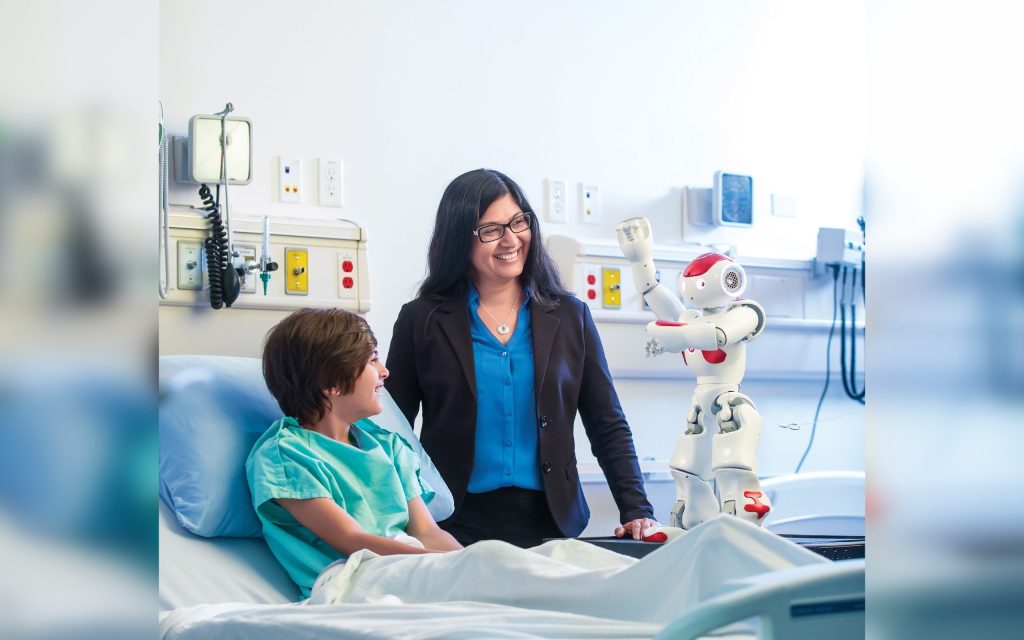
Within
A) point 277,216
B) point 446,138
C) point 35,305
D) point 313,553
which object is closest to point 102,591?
point 35,305

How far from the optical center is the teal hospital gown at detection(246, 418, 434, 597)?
1.78 m

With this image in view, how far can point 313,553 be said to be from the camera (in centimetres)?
178

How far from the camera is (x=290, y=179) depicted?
2900 mm

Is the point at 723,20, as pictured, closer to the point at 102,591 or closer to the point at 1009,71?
the point at 1009,71

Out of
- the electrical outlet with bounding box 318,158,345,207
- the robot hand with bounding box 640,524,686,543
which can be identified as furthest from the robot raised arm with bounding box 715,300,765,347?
the electrical outlet with bounding box 318,158,345,207

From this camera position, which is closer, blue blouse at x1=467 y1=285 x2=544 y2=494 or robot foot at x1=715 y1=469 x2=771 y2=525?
robot foot at x1=715 y1=469 x2=771 y2=525

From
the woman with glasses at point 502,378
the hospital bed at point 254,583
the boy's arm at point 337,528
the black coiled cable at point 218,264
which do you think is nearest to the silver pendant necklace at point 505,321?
the woman with glasses at point 502,378

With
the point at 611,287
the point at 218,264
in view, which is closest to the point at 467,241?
the point at 218,264

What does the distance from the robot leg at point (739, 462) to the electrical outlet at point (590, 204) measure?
1.70m

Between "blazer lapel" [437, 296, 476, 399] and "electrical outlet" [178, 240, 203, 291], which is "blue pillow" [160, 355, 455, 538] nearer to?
"blazer lapel" [437, 296, 476, 399]

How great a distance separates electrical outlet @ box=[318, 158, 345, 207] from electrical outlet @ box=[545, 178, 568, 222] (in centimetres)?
69

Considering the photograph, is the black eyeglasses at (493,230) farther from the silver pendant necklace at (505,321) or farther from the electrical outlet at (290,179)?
the electrical outlet at (290,179)

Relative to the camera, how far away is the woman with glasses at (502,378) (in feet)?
7.73

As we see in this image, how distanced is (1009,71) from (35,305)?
1.66ft
